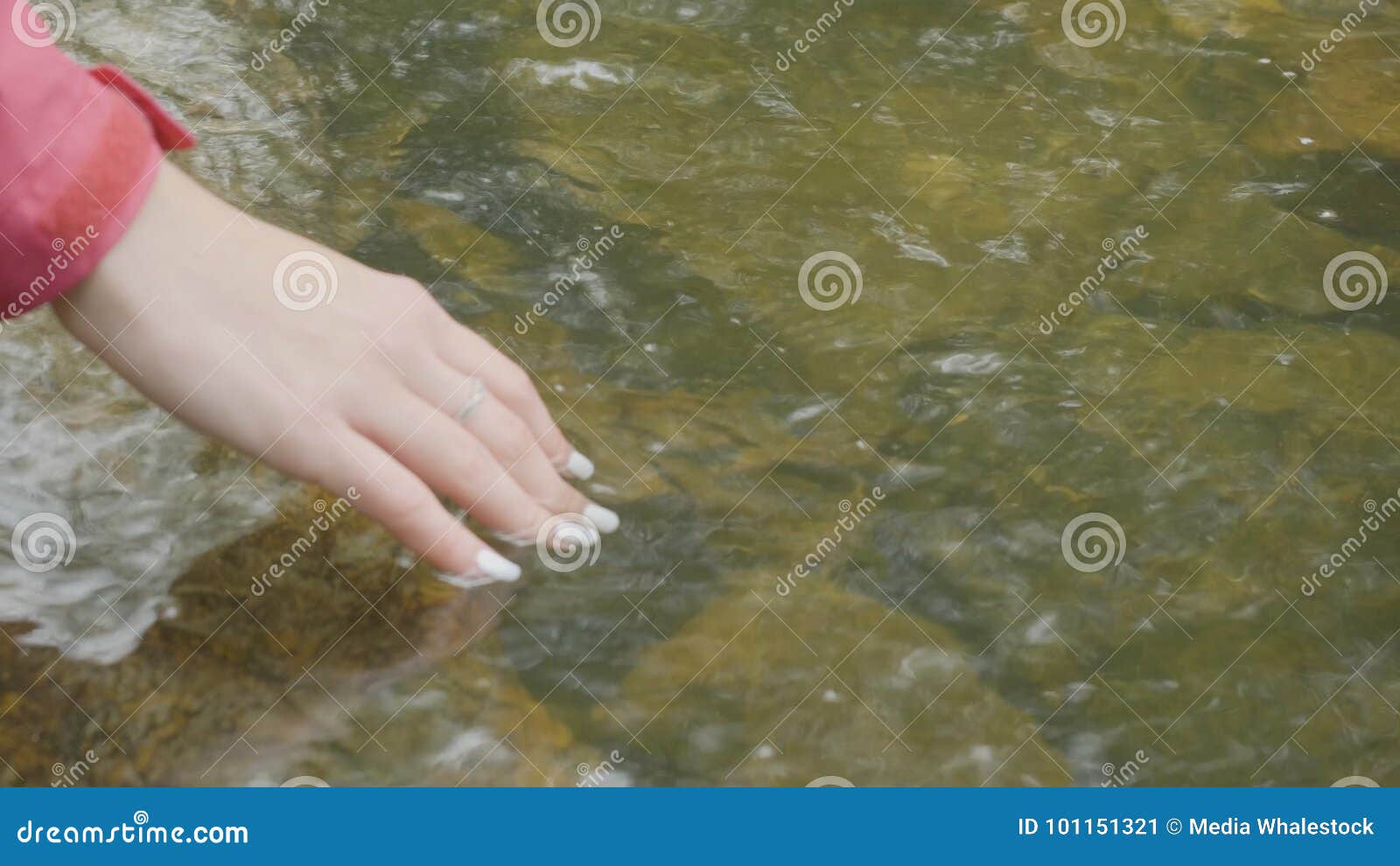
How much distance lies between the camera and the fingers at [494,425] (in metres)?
1.95

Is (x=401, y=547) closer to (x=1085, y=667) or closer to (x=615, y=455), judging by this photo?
(x=615, y=455)

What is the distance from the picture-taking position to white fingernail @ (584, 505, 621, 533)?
207 cm

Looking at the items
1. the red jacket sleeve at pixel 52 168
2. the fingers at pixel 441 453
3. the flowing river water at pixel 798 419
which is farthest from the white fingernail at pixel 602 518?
the red jacket sleeve at pixel 52 168

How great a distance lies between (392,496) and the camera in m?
1.84

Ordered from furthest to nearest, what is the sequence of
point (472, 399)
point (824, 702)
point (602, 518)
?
point (602, 518) → point (472, 399) → point (824, 702)

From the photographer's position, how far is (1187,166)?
9.28 ft

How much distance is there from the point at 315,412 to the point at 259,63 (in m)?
1.59

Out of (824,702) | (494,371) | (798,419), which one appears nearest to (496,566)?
(494,371)

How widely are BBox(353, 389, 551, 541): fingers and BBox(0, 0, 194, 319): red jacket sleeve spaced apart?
41 centimetres

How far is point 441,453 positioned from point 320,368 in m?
0.20

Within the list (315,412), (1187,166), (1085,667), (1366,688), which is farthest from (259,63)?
(1366,688)

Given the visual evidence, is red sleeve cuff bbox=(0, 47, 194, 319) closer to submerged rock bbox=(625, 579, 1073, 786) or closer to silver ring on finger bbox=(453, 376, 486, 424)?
silver ring on finger bbox=(453, 376, 486, 424)

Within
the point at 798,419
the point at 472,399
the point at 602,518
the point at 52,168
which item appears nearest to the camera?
the point at 52,168

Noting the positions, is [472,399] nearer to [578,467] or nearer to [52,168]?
[578,467]
